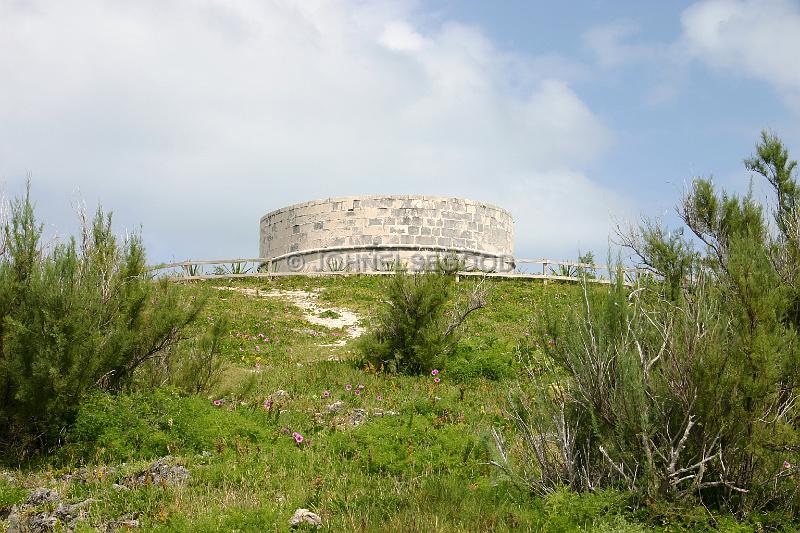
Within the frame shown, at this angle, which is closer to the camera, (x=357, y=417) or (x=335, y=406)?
(x=357, y=417)

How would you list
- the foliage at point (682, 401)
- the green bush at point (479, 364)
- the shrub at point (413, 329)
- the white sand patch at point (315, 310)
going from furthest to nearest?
the white sand patch at point (315, 310), the shrub at point (413, 329), the green bush at point (479, 364), the foliage at point (682, 401)

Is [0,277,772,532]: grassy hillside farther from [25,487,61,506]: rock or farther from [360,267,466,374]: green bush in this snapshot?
[360,267,466,374]: green bush

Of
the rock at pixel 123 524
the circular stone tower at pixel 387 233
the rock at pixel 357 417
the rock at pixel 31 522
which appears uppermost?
the circular stone tower at pixel 387 233

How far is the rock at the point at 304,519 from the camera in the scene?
598cm

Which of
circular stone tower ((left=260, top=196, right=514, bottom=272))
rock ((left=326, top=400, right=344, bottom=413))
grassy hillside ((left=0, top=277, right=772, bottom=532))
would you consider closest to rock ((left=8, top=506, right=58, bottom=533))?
grassy hillside ((left=0, top=277, right=772, bottom=532))

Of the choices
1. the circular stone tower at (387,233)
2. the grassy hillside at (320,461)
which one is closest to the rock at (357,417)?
the grassy hillside at (320,461)

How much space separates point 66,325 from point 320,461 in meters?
3.25

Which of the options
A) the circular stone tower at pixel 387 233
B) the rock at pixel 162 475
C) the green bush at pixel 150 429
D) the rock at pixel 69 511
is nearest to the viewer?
the rock at pixel 69 511

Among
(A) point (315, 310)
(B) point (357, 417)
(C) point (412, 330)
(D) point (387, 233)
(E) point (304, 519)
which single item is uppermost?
(D) point (387, 233)

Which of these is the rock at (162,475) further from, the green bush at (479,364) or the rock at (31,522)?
the green bush at (479,364)

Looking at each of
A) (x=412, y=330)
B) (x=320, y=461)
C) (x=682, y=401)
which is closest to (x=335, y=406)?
(x=320, y=461)

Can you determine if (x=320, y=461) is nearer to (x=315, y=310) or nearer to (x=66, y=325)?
(x=66, y=325)

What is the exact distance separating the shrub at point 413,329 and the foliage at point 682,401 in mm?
5772

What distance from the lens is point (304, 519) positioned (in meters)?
6.01
